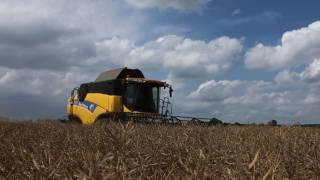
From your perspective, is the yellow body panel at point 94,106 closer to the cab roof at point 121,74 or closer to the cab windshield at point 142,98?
the cab windshield at point 142,98

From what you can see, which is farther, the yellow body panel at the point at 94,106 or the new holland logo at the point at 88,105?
the new holland logo at the point at 88,105

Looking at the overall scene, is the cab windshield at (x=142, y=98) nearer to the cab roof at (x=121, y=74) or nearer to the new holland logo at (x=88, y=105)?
the cab roof at (x=121, y=74)

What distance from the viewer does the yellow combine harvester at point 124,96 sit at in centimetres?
2578

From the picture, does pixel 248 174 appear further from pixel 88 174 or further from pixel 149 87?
pixel 149 87

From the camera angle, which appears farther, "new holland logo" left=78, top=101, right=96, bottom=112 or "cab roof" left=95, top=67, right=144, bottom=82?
"new holland logo" left=78, top=101, right=96, bottom=112

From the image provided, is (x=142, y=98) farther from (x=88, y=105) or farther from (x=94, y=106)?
(x=88, y=105)

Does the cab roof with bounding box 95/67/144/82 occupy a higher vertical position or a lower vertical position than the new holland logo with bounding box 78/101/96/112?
higher

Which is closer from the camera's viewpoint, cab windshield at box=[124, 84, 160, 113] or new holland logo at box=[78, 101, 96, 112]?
cab windshield at box=[124, 84, 160, 113]

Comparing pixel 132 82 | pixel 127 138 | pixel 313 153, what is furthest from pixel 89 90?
pixel 127 138

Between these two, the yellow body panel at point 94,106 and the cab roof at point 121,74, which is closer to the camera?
the yellow body panel at point 94,106

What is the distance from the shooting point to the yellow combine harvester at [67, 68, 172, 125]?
2578 cm

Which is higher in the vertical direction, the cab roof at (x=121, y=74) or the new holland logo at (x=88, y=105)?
the cab roof at (x=121, y=74)

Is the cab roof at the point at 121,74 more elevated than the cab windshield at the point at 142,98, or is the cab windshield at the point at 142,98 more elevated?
the cab roof at the point at 121,74

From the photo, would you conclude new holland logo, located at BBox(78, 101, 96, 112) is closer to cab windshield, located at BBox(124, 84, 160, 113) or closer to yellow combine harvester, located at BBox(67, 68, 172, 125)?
yellow combine harvester, located at BBox(67, 68, 172, 125)
